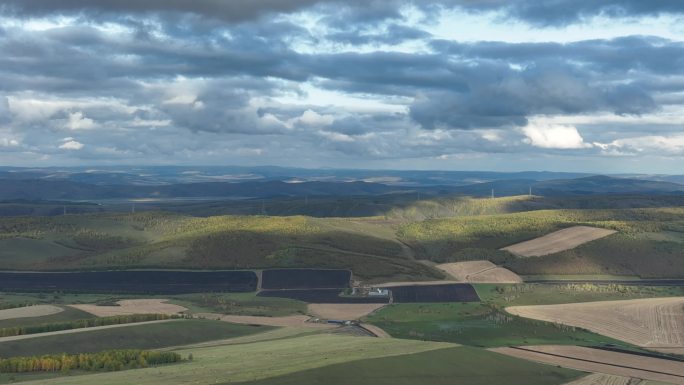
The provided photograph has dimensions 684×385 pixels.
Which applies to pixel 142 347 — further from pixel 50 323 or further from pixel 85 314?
pixel 85 314

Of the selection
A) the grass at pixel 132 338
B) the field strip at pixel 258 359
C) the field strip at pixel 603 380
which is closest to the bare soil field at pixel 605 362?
the field strip at pixel 603 380

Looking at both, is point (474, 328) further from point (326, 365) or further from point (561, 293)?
point (326, 365)

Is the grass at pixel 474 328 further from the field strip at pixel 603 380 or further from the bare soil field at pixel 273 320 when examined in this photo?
the field strip at pixel 603 380

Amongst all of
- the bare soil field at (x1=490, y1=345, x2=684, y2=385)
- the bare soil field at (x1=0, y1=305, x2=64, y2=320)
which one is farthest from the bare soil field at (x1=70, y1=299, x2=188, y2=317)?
the bare soil field at (x1=490, y1=345, x2=684, y2=385)

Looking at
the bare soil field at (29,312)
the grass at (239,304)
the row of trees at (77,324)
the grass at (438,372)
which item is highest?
the grass at (438,372)

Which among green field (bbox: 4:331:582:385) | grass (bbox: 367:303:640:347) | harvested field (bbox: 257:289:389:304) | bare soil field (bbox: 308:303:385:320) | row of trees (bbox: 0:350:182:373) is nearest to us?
green field (bbox: 4:331:582:385)

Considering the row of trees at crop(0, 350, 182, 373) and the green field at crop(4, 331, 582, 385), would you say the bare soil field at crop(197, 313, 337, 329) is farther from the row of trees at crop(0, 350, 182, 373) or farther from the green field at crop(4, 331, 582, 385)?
the row of trees at crop(0, 350, 182, 373)

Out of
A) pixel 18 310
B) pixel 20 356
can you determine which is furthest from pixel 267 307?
pixel 20 356
